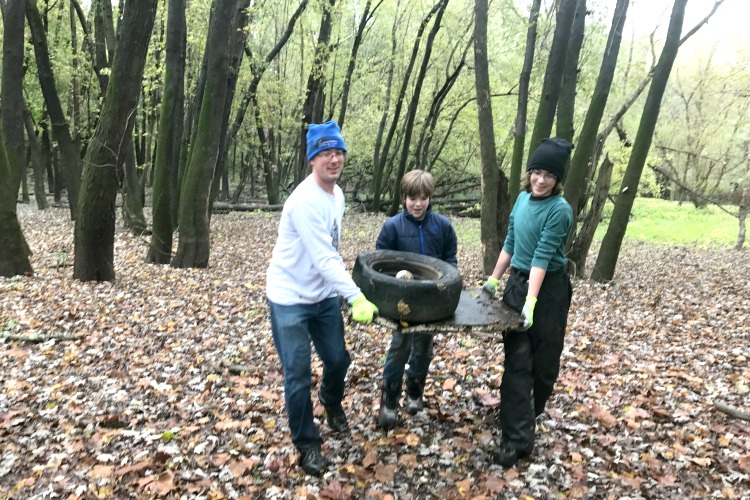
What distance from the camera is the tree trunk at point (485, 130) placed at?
9.74 metres

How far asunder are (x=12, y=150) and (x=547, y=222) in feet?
39.3

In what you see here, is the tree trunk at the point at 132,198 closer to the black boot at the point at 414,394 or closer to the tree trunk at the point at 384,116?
the tree trunk at the point at 384,116

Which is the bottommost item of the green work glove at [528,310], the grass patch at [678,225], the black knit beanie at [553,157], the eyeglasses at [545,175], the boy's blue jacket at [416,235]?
the grass patch at [678,225]

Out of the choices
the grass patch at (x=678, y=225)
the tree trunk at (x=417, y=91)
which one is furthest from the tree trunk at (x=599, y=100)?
the grass patch at (x=678, y=225)

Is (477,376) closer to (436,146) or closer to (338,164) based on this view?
(338,164)

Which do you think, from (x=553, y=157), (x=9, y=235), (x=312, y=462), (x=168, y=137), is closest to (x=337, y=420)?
(x=312, y=462)

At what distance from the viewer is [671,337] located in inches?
282

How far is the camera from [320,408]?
4.67 metres

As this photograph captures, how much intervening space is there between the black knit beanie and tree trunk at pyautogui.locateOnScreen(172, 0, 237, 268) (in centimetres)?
783

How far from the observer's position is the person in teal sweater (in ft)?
12.2

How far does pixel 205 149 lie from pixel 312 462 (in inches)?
324

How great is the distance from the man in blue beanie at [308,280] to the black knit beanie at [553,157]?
1428 millimetres

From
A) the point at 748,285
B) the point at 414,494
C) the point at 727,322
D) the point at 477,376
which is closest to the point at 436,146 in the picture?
the point at 748,285

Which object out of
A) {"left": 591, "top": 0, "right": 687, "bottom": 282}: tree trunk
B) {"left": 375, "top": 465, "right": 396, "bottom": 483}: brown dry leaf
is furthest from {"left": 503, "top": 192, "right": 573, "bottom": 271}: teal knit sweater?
{"left": 591, "top": 0, "right": 687, "bottom": 282}: tree trunk
